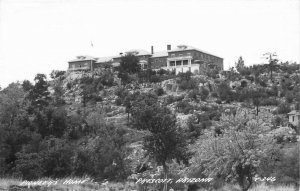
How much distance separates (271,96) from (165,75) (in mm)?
20134

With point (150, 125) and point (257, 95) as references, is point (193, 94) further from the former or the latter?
point (150, 125)

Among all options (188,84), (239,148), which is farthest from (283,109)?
(239,148)

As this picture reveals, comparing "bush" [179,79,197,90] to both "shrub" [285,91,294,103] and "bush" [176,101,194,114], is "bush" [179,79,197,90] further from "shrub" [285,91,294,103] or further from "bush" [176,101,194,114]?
"shrub" [285,91,294,103]

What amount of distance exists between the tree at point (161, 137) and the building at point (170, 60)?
51.6 meters

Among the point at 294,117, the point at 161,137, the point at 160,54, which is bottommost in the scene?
the point at 294,117

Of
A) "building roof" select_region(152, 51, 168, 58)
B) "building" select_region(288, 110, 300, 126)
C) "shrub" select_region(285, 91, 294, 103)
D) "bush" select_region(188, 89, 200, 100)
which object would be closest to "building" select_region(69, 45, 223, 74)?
"building roof" select_region(152, 51, 168, 58)

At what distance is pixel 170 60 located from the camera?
298 feet

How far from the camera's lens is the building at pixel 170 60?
88.8 metres

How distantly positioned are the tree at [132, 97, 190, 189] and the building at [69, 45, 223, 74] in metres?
51.6

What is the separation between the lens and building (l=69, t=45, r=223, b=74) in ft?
291

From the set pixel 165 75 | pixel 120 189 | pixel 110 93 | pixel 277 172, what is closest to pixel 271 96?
pixel 165 75

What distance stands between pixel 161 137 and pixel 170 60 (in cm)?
5916

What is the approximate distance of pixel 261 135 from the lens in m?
24.2

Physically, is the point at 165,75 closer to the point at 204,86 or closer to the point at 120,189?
the point at 204,86
